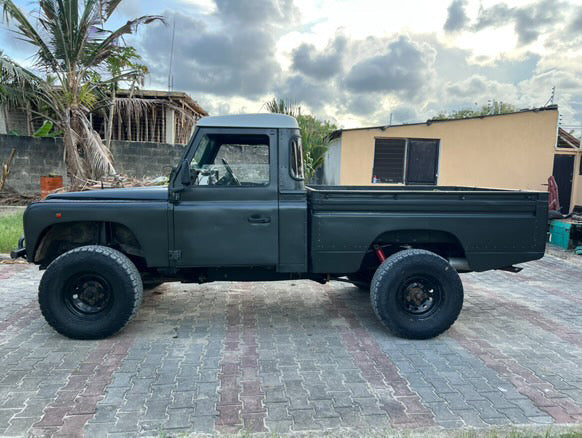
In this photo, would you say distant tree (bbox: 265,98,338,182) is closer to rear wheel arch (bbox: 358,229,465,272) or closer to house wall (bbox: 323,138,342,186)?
house wall (bbox: 323,138,342,186)

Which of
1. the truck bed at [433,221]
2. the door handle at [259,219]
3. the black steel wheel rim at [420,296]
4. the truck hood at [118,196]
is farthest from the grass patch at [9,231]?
the black steel wheel rim at [420,296]

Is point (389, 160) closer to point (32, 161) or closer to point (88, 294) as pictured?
point (88, 294)

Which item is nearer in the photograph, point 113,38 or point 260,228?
point 260,228

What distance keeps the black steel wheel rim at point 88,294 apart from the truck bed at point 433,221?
6.85ft

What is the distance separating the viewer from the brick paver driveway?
113 inches

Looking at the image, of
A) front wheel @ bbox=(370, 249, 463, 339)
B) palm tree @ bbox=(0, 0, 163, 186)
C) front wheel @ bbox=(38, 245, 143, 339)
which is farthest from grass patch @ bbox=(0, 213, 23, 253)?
front wheel @ bbox=(370, 249, 463, 339)

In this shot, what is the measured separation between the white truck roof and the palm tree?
7675mm

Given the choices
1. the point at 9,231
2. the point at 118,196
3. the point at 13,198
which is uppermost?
the point at 118,196

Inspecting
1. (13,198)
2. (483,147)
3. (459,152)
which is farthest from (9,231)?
(483,147)

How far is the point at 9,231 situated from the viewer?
26.9ft

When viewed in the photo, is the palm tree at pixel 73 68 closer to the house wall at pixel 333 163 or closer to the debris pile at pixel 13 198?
the debris pile at pixel 13 198

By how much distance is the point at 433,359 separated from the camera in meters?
3.79

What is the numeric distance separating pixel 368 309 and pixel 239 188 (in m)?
2.32

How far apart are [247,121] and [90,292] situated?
2.29m
